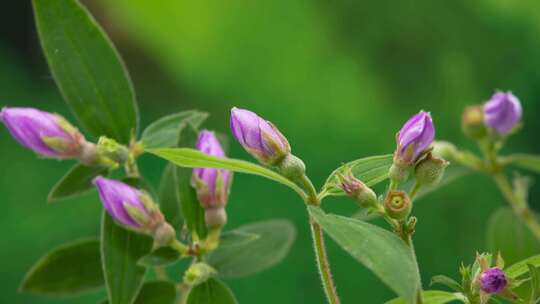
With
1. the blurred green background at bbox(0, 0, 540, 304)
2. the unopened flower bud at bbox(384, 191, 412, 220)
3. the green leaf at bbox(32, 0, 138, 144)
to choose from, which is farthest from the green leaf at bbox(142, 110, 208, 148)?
the blurred green background at bbox(0, 0, 540, 304)

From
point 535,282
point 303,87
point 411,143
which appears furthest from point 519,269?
point 303,87

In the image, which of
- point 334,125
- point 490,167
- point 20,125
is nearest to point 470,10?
point 334,125

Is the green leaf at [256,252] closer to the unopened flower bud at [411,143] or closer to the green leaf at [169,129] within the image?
the green leaf at [169,129]

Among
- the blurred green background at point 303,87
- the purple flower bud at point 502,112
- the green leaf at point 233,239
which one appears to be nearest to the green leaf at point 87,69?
the green leaf at point 233,239

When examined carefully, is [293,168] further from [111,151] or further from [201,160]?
[111,151]

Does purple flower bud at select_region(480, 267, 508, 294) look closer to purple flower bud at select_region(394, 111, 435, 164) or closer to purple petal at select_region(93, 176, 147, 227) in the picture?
purple flower bud at select_region(394, 111, 435, 164)

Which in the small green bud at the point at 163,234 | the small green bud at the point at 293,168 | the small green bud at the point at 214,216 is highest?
the small green bud at the point at 293,168
